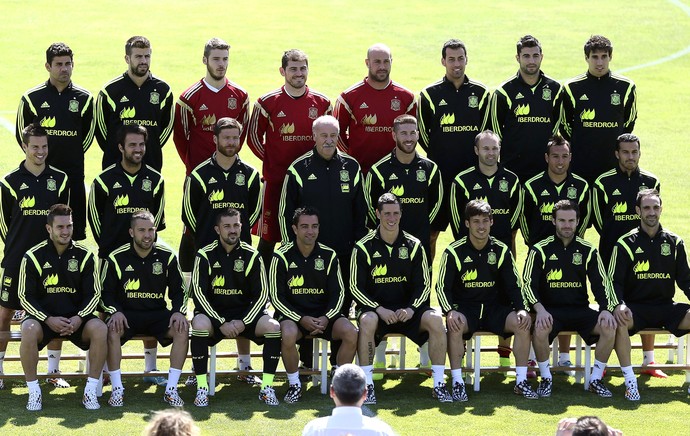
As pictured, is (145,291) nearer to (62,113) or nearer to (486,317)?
(62,113)

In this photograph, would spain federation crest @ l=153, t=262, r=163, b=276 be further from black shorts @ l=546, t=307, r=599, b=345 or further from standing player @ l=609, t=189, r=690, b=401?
standing player @ l=609, t=189, r=690, b=401

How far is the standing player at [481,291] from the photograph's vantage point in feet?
36.9

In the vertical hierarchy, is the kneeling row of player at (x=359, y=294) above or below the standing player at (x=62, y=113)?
below

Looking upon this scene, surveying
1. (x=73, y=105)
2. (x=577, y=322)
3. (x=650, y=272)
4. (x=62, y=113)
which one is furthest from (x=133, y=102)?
(x=650, y=272)

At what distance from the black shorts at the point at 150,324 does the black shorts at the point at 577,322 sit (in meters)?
3.38

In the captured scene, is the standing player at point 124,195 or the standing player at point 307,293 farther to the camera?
the standing player at point 124,195

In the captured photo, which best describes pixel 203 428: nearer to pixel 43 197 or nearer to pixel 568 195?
pixel 43 197

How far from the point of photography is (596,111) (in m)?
12.4

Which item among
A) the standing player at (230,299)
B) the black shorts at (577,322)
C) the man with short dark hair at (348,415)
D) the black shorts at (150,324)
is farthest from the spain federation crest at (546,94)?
the man with short dark hair at (348,415)

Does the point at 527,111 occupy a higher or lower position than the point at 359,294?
higher

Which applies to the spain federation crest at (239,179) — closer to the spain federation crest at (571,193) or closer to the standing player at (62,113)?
the standing player at (62,113)

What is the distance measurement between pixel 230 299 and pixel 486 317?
90.0 inches

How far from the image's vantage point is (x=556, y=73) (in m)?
26.7

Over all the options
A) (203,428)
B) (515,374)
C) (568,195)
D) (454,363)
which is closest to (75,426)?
(203,428)
